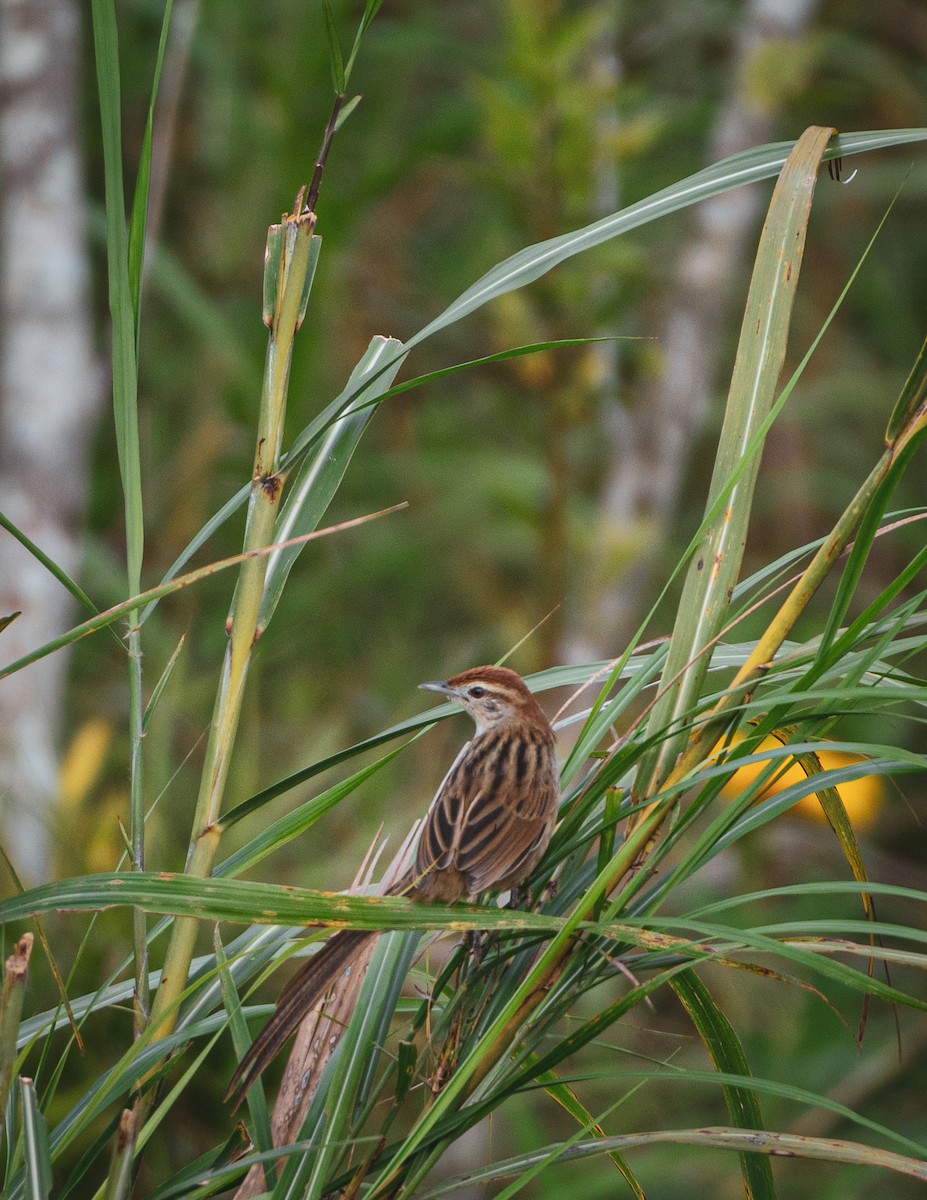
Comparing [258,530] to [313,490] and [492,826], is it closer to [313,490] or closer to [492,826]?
[313,490]

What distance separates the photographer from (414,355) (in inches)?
288

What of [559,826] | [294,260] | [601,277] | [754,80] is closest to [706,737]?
[559,826]

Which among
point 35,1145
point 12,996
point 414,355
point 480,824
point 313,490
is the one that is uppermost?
point 414,355

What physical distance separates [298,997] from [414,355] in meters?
6.41

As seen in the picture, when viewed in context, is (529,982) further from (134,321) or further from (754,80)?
(754,80)

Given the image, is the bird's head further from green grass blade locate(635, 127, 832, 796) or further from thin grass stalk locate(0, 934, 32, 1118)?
thin grass stalk locate(0, 934, 32, 1118)

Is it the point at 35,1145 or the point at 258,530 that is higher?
the point at 258,530

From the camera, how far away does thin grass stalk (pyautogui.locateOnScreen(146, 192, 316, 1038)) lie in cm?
112

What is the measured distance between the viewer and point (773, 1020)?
18.7ft

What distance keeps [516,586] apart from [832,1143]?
272 inches

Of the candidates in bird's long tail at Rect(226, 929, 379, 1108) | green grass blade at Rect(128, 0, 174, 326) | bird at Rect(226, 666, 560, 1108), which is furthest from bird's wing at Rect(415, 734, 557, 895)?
green grass blade at Rect(128, 0, 174, 326)

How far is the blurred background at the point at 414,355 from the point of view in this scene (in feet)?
14.2

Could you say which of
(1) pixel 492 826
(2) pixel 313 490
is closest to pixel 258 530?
(2) pixel 313 490

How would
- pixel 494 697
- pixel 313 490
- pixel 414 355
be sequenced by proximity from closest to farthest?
pixel 313 490
pixel 494 697
pixel 414 355
